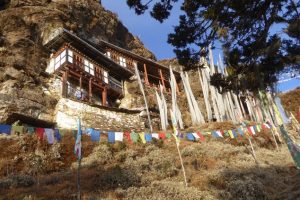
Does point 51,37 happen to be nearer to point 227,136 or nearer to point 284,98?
point 227,136

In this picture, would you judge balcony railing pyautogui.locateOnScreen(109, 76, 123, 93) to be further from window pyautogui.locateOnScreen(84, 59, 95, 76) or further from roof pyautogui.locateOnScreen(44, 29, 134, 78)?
window pyautogui.locateOnScreen(84, 59, 95, 76)

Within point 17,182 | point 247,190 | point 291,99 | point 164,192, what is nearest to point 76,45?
point 17,182

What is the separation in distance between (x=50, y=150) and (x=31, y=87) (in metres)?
9.23

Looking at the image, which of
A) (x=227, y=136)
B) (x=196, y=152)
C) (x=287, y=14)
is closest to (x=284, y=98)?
(x=227, y=136)

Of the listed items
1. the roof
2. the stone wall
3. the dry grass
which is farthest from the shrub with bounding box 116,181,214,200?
the dry grass

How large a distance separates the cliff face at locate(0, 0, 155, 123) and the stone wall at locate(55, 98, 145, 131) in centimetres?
93

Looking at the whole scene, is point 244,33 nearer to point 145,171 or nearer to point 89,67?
point 145,171

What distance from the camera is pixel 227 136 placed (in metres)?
19.8

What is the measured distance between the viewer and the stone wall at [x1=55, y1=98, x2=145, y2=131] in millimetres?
22612

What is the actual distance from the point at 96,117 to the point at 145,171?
→ 1131 cm

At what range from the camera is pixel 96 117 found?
78.0 feet

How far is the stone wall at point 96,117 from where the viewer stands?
74.2 ft

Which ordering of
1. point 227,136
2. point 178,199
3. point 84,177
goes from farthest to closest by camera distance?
1. point 227,136
2. point 84,177
3. point 178,199

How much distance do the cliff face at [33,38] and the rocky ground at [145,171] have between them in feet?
17.3
